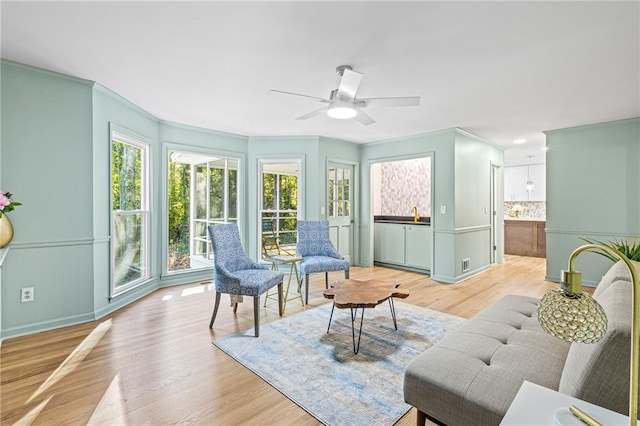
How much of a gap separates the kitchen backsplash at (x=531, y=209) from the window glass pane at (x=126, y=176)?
28.7 feet

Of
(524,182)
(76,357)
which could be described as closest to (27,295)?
(76,357)

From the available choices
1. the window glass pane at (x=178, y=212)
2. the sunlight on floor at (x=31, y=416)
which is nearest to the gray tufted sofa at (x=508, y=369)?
the sunlight on floor at (x=31, y=416)

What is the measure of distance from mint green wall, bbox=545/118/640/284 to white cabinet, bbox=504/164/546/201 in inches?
126

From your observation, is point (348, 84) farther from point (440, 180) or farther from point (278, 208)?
point (278, 208)

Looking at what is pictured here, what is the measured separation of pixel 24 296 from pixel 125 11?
271 centimetres

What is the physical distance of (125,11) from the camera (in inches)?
76.6

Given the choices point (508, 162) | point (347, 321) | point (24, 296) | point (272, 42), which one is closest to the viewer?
point (272, 42)

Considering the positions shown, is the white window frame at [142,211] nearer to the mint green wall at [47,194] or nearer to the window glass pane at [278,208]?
the mint green wall at [47,194]

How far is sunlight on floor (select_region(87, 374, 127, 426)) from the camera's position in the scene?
174 centimetres

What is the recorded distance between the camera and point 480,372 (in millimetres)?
1413

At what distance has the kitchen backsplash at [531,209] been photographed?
7.98 meters

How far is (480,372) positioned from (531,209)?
8.38 metres

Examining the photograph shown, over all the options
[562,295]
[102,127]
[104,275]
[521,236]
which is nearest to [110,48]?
[102,127]

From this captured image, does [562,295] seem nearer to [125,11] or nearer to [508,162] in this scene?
[125,11]
